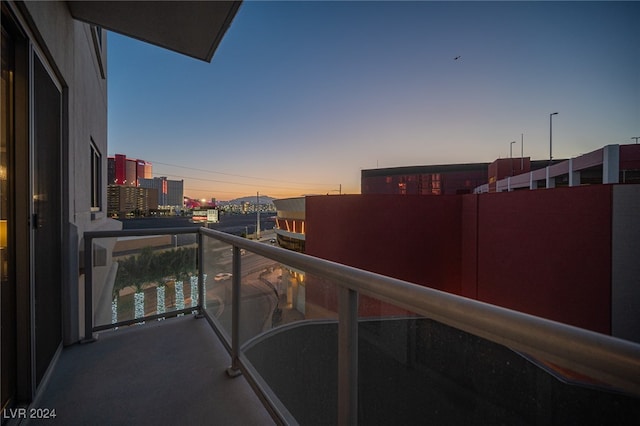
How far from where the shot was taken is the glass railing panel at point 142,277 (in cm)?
308

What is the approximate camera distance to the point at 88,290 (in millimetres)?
2881

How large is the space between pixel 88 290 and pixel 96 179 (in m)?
3.86

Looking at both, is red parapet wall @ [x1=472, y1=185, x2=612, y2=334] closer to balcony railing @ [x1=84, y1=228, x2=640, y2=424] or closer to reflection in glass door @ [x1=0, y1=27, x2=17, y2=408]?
balcony railing @ [x1=84, y1=228, x2=640, y2=424]

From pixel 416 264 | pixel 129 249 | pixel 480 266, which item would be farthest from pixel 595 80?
pixel 129 249

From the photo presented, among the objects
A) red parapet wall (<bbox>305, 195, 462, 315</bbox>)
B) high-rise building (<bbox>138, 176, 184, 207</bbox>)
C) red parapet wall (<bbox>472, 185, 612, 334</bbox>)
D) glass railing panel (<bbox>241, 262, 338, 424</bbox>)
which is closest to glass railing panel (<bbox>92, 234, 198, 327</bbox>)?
glass railing panel (<bbox>241, 262, 338, 424</bbox>)

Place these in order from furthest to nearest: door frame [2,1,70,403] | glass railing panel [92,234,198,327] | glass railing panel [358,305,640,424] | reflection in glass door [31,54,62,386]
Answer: glass railing panel [92,234,198,327]
reflection in glass door [31,54,62,386]
door frame [2,1,70,403]
glass railing panel [358,305,640,424]

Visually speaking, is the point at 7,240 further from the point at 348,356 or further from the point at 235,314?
the point at 348,356

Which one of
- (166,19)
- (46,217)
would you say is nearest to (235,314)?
(46,217)

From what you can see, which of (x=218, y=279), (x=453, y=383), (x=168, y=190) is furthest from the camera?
(x=168, y=190)

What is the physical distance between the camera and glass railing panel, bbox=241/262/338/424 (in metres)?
1.47

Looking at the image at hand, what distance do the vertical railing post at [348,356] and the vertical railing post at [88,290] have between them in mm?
2925

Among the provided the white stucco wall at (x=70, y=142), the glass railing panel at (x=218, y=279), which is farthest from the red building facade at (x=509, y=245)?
the white stucco wall at (x=70, y=142)

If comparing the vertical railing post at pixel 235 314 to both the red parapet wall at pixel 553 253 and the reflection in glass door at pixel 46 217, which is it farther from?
the red parapet wall at pixel 553 253

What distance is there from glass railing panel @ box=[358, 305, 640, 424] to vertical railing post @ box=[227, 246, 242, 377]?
1406 millimetres
